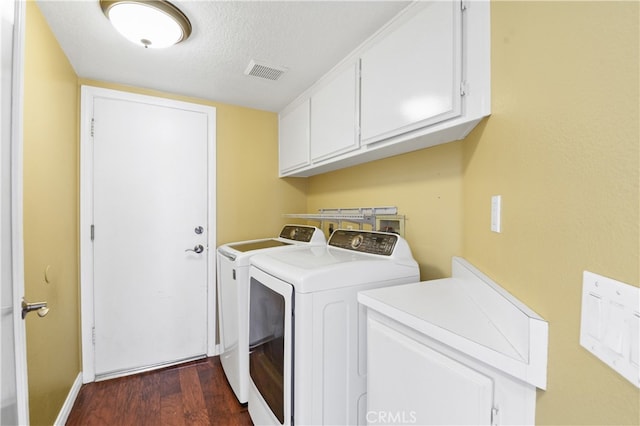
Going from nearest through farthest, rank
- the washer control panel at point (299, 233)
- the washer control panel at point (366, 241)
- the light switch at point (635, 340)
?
the light switch at point (635, 340), the washer control panel at point (366, 241), the washer control panel at point (299, 233)

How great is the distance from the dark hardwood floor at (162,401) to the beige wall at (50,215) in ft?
0.70

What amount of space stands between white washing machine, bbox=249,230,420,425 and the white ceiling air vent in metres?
1.34

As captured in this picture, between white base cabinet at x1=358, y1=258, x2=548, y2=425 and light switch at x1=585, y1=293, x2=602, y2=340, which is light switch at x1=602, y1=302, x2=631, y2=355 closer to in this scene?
light switch at x1=585, y1=293, x2=602, y2=340

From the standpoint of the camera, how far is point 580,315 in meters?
0.54

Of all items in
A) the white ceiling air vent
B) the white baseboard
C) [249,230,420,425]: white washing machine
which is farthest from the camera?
the white ceiling air vent

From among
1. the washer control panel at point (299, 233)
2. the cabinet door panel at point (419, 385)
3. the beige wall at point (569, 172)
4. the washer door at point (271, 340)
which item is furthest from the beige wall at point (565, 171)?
the washer control panel at point (299, 233)

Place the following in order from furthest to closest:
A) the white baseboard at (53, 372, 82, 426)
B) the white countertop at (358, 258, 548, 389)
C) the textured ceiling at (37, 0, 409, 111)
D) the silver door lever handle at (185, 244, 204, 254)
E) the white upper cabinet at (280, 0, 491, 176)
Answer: the silver door lever handle at (185, 244, 204, 254) < the white baseboard at (53, 372, 82, 426) < the textured ceiling at (37, 0, 409, 111) < the white upper cabinet at (280, 0, 491, 176) < the white countertop at (358, 258, 548, 389)

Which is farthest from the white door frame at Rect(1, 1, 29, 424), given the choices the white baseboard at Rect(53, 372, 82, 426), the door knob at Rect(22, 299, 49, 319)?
the white baseboard at Rect(53, 372, 82, 426)

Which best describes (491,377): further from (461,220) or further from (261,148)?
(261,148)

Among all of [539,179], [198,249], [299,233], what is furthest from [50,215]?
[539,179]

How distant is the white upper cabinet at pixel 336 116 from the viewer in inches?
68.0

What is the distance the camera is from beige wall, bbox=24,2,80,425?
131 cm

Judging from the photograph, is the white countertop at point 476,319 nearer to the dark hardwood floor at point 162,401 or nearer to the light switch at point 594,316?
the light switch at point 594,316

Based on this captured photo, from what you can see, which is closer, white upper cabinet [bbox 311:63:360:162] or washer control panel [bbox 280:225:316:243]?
white upper cabinet [bbox 311:63:360:162]
